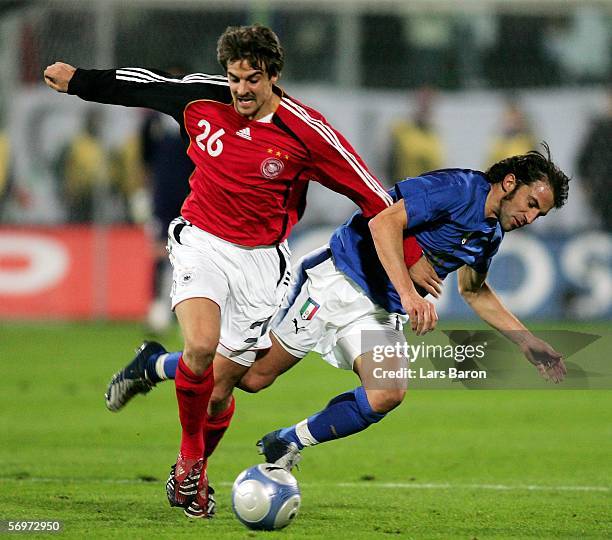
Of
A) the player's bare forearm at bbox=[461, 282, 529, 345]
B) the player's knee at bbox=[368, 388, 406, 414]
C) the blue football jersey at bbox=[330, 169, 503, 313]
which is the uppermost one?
the blue football jersey at bbox=[330, 169, 503, 313]

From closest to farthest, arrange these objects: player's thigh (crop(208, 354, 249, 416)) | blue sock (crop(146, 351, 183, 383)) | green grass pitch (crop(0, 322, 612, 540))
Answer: green grass pitch (crop(0, 322, 612, 540)) → player's thigh (crop(208, 354, 249, 416)) → blue sock (crop(146, 351, 183, 383))

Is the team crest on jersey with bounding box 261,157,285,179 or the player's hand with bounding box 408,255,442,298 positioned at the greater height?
the team crest on jersey with bounding box 261,157,285,179

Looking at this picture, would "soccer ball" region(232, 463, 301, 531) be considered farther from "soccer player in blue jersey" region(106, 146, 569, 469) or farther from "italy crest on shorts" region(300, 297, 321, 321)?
"italy crest on shorts" region(300, 297, 321, 321)

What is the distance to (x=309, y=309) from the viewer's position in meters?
6.46

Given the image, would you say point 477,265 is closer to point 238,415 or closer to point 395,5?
point 238,415

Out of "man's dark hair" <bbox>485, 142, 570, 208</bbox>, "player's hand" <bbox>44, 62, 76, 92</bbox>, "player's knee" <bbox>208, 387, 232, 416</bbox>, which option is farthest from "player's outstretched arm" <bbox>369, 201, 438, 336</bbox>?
"player's hand" <bbox>44, 62, 76, 92</bbox>

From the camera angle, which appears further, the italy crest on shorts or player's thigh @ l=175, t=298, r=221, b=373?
the italy crest on shorts

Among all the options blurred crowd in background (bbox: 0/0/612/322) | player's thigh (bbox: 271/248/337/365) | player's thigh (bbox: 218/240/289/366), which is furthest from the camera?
blurred crowd in background (bbox: 0/0/612/322)

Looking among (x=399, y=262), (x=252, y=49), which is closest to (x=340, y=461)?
(x=399, y=262)

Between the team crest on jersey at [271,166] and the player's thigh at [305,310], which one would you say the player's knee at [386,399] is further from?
the team crest on jersey at [271,166]

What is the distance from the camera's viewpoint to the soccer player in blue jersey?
5914 mm

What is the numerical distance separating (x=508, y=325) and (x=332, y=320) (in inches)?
33.0

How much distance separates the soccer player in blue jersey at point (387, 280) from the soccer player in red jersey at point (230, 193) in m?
0.16

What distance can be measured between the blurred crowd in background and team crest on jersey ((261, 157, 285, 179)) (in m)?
9.57
